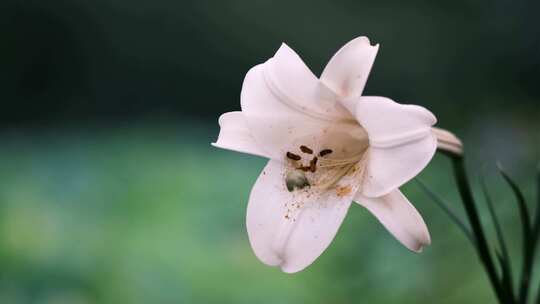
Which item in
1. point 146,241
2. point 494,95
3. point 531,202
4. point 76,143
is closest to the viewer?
point 531,202

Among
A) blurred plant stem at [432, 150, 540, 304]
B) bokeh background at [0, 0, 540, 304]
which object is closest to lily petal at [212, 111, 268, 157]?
blurred plant stem at [432, 150, 540, 304]

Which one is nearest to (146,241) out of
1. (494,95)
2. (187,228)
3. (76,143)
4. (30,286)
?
(187,228)

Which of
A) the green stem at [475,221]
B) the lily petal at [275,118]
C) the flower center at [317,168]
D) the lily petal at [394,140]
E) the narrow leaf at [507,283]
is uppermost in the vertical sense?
the lily petal at [275,118]

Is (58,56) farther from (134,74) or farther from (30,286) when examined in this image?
(30,286)

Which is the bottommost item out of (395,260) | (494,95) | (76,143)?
(395,260)

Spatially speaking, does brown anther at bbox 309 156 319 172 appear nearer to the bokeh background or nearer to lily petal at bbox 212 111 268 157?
lily petal at bbox 212 111 268 157

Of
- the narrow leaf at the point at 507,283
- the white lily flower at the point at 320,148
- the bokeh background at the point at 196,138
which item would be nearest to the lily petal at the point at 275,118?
the white lily flower at the point at 320,148

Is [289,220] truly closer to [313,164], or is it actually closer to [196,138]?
[313,164]

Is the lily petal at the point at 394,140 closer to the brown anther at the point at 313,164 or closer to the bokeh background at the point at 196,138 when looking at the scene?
the brown anther at the point at 313,164
